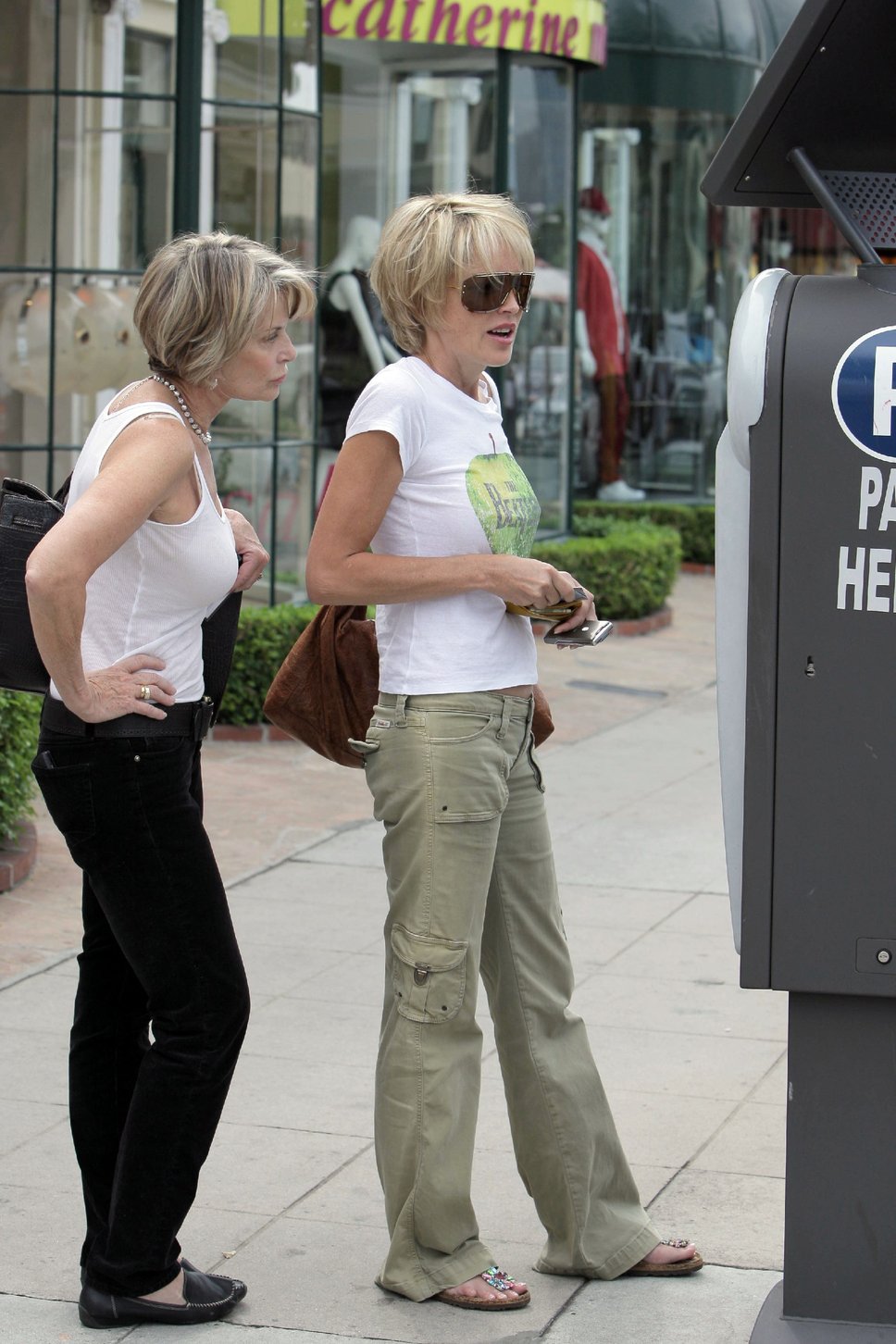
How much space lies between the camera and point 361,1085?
4410mm

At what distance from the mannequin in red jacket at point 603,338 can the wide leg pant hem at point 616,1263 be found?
1320cm

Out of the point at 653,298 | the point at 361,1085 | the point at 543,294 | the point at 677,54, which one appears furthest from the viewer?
the point at 653,298

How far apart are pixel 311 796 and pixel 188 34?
134 inches

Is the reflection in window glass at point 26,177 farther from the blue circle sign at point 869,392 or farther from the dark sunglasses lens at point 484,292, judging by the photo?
the blue circle sign at point 869,392

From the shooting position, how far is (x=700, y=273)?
17531 mm

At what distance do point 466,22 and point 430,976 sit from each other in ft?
30.7

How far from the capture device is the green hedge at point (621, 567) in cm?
1219

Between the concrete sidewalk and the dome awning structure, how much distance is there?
10.1 m

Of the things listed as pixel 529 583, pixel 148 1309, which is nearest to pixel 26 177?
Result: pixel 529 583

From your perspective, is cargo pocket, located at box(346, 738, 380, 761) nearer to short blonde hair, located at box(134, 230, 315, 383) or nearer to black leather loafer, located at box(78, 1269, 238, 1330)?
short blonde hair, located at box(134, 230, 315, 383)

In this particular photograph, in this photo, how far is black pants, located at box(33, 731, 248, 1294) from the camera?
3.07 meters

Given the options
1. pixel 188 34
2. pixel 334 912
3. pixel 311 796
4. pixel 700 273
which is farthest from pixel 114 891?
pixel 700 273

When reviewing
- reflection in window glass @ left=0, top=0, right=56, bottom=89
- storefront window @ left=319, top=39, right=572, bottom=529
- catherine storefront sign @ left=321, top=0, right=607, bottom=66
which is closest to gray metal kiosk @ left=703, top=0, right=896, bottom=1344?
reflection in window glass @ left=0, top=0, right=56, bottom=89

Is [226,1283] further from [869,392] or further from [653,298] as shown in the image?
[653,298]
